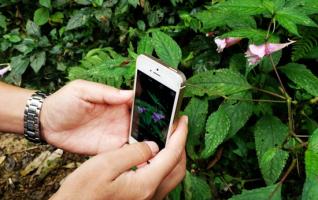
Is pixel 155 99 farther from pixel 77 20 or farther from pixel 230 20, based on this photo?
pixel 77 20

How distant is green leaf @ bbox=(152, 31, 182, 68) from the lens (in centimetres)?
127

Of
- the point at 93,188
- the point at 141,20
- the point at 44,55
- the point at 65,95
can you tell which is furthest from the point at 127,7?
the point at 93,188

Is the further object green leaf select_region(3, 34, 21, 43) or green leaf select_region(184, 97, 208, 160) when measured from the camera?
green leaf select_region(3, 34, 21, 43)

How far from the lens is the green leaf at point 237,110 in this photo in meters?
1.24

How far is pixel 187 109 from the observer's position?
4.17ft

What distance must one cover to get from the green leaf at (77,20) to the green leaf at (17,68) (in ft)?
1.03

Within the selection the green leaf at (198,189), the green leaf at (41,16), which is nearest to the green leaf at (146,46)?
the green leaf at (198,189)

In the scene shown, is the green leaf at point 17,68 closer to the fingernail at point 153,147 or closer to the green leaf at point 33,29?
the green leaf at point 33,29

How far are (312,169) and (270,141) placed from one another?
0.96 ft

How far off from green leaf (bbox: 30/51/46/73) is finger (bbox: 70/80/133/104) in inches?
45.1

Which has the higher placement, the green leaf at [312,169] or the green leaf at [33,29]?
the green leaf at [312,169]

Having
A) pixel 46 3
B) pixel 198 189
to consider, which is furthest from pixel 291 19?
pixel 46 3

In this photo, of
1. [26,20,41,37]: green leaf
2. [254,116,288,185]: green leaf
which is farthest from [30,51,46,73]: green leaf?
[254,116,288,185]: green leaf

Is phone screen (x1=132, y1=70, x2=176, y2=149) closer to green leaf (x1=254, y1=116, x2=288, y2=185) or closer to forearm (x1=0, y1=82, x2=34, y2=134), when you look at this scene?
green leaf (x1=254, y1=116, x2=288, y2=185)
